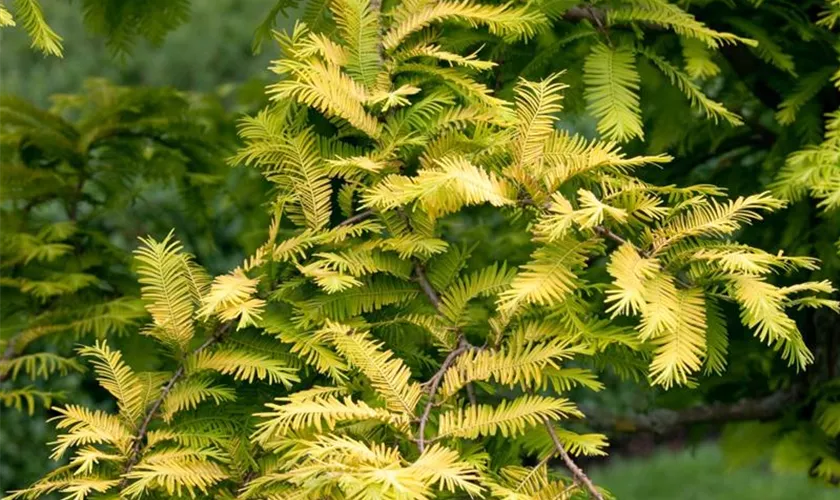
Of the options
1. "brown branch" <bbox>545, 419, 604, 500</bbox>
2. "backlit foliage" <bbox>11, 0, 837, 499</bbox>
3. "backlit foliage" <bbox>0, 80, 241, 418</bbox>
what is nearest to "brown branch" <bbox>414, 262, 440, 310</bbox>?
"backlit foliage" <bbox>11, 0, 837, 499</bbox>

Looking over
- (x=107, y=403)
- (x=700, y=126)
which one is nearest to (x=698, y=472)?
(x=107, y=403)

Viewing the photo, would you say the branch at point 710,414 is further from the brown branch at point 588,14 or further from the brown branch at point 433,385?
the brown branch at point 433,385

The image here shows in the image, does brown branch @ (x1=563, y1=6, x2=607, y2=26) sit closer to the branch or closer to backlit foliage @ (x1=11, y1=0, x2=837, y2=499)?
backlit foliage @ (x1=11, y1=0, x2=837, y2=499)

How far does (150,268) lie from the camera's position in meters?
1.55

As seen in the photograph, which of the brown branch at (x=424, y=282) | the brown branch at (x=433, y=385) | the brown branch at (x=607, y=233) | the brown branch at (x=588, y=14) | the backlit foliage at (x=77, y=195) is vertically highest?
the brown branch at (x=588, y=14)

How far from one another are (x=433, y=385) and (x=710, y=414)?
1.43 m

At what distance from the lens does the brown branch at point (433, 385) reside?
133 centimetres

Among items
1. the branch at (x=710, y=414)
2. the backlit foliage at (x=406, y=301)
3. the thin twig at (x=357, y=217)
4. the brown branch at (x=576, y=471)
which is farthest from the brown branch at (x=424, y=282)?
the branch at (x=710, y=414)

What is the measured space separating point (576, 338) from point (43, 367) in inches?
47.9

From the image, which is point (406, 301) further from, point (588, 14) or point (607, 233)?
point (588, 14)

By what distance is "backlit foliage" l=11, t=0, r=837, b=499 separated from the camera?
1342 mm

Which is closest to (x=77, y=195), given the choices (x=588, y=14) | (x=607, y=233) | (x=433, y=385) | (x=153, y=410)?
(x=153, y=410)

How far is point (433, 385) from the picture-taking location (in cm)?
141

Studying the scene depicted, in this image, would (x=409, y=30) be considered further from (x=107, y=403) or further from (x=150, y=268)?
(x=107, y=403)
